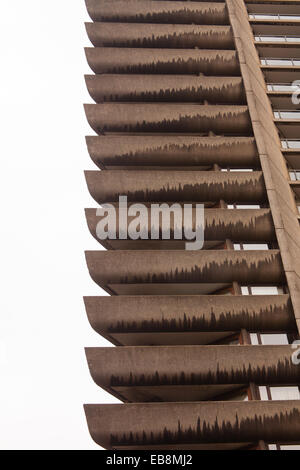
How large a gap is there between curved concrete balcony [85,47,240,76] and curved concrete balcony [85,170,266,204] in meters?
8.36

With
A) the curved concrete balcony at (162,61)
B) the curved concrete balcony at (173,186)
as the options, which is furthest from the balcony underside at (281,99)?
the curved concrete balcony at (173,186)

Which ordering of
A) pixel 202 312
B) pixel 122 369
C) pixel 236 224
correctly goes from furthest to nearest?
pixel 236 224, pixel 202 312, pixel 122 369

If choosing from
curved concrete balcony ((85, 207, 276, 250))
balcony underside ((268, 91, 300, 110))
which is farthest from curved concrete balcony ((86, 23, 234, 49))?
curved concrete balcony ((85, 207, 276, 250))

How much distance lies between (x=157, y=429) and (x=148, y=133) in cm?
1441

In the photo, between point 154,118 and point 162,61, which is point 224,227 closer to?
point 154,118

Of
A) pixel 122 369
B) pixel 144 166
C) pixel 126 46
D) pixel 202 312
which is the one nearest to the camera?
pixel 122 369

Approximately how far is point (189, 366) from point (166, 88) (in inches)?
595

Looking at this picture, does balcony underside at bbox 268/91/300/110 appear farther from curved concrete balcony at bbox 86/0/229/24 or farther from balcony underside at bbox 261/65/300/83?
curved concrete balcony at bbox 86/0/229/24

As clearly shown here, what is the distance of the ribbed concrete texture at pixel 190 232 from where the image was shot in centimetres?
1680

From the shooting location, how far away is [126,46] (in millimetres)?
29578

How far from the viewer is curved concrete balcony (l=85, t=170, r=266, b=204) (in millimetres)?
22484
